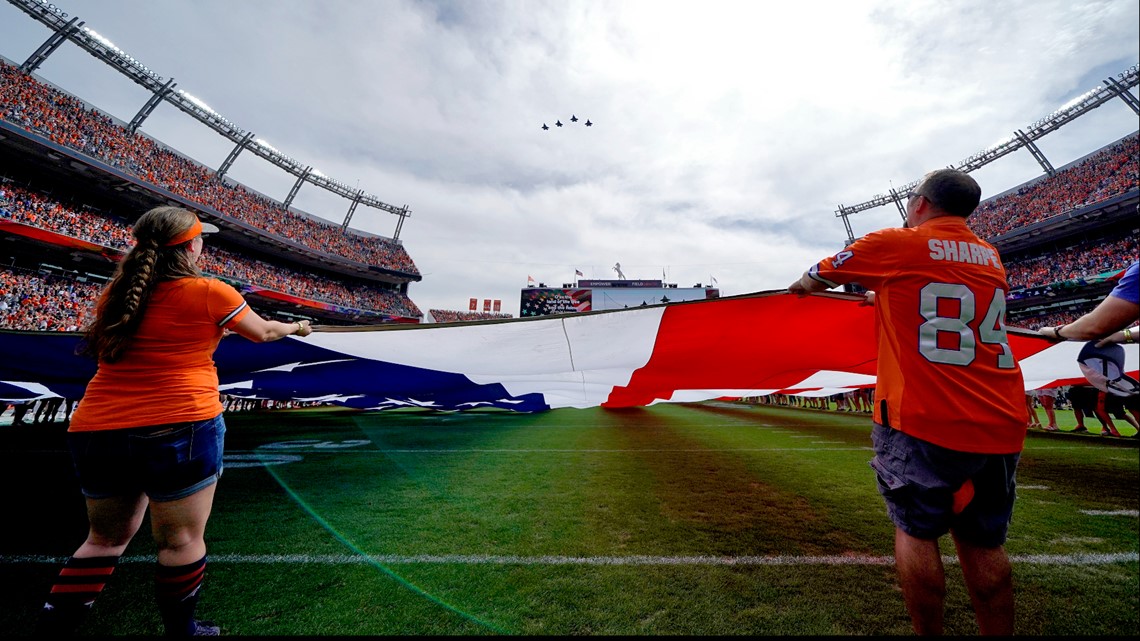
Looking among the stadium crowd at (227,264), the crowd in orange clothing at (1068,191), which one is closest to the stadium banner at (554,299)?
the stadium crowd at (227,264)

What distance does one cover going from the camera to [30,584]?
2.02 meters

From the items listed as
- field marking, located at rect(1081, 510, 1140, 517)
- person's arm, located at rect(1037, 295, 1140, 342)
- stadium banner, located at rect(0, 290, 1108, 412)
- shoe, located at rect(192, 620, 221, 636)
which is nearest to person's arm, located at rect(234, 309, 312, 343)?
shoe, located at rect(192, 620, 221, 636)

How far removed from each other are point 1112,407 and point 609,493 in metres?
11.4

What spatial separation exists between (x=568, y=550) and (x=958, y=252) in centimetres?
226

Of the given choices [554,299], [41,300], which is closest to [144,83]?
[41,300]

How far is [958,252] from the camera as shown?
5.05 feet

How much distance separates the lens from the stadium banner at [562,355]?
10.9 feet

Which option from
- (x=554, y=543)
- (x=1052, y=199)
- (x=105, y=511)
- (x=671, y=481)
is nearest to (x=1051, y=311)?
(x=1052, y=199)

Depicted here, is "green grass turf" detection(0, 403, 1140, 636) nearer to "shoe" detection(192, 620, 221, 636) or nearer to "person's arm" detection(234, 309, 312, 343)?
"shoe" detection(192, 620, 221, 636)

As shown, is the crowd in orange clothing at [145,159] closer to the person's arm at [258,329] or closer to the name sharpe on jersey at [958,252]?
the person's arm at [258,329]

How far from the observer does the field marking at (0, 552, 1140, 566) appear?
2305 millimetres

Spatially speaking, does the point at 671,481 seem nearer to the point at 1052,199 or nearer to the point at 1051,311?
the point at 1051,311

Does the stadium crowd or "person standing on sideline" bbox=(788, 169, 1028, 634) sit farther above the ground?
the stadium crowd

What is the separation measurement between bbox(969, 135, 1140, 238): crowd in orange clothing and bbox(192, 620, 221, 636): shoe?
3833cm
